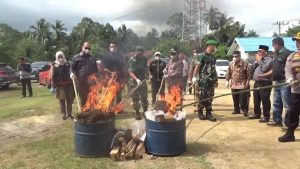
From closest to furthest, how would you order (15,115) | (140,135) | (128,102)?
(140,135) → (15,115) → (128,102)

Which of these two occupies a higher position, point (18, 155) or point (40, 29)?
point (40, 29)

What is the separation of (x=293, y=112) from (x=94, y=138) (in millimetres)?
3623

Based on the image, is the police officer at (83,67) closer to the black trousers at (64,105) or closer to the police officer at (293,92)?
the black trousers at (64,105)

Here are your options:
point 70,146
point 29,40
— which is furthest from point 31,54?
point 70,146

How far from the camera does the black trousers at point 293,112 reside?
7.42 metres

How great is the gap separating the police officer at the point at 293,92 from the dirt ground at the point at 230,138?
0.61 feet

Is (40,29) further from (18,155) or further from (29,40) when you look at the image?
(18,155)

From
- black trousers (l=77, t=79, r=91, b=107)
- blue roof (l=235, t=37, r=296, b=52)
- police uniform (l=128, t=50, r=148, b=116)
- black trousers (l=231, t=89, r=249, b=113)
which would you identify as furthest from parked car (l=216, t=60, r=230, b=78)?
black trousers (l=77, t=79, r=91, b=107)

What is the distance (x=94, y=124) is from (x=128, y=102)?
659cm

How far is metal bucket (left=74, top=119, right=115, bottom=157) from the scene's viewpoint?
22.1 feet

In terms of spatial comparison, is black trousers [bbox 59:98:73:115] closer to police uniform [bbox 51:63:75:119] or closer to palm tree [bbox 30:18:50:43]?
police uniform [bbox 51:63:75:119]

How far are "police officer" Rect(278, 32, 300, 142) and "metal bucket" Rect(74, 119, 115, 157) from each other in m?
3.23

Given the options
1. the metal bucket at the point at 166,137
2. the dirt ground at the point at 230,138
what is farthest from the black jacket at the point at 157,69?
the metal bucket at the point at 166,137

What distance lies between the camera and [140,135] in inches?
282
